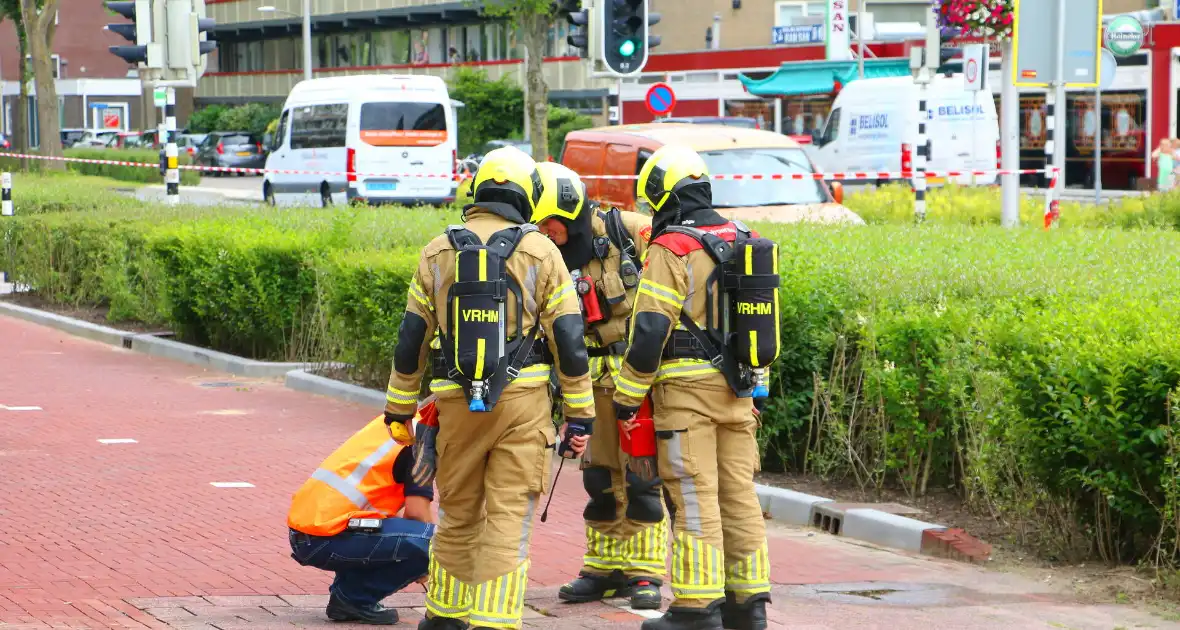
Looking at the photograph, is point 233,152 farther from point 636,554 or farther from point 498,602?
point 498,602

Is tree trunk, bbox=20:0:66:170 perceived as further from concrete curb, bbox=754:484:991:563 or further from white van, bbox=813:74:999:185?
concrete curb, bbox=754:484:991:563

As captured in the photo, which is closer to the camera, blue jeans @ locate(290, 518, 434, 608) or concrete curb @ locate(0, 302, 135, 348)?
blue jeans @ locate(290, 518, 434, 608)

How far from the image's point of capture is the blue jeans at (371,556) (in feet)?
19.4

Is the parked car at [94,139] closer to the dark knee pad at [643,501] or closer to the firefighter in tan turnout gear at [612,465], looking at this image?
the firefighter in tan turnout gear at [612,465]

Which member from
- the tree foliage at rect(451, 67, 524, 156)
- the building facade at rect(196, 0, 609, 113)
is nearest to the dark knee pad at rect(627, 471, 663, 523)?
the building facade at rect(196, 0, 609, 113)

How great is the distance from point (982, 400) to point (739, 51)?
40592mm

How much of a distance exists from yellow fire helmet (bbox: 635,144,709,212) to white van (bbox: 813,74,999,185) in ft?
73.1

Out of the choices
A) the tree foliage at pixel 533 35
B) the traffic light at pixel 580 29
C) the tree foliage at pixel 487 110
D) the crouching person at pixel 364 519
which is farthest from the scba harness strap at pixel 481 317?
the tree foliage at pixel 487 110

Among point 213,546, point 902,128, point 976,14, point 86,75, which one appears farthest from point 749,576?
point 86,75

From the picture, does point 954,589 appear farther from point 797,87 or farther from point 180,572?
point 797,87

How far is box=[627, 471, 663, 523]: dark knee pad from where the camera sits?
639 cm

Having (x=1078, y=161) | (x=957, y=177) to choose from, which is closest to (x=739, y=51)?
(x=1078, y=161)

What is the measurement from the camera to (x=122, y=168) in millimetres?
45656

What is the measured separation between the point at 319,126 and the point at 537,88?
4.71 m
